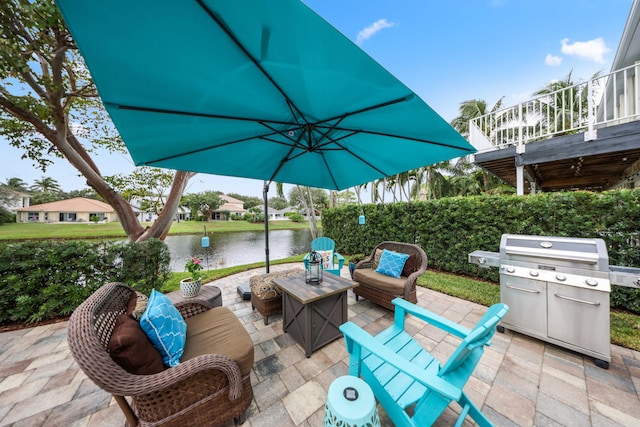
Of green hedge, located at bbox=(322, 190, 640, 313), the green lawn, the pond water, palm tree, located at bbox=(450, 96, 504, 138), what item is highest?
palm tree, located at bbox=(450, 96, 504, 138)

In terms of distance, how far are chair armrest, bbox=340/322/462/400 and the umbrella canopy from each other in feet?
5.78

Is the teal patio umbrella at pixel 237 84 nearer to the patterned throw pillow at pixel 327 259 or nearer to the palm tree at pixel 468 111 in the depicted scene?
the patterned throw pillow at pixel 327 259

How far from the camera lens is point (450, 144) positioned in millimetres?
2236

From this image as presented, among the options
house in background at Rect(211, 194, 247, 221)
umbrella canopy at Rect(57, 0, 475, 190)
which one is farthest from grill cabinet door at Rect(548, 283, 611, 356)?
house in background at Rect(211, 194, 247, 221)

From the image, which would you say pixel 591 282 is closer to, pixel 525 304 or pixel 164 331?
pixel 525 304

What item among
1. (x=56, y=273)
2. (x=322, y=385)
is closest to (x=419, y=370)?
(x=322, y=385)

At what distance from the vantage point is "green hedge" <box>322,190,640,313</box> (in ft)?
10.0

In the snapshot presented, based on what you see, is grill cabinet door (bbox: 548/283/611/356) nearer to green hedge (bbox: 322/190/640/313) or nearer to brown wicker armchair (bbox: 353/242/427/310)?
brown wicker armchair (bbox: 353/242/427/310)

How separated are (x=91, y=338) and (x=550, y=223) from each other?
5.88m

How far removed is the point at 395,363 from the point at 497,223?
441cm

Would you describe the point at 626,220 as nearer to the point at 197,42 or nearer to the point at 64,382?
the point at 197,42

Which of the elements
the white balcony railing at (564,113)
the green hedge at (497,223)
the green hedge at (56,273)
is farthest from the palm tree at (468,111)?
the green hedge at (56,273)

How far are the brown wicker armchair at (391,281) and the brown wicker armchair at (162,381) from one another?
1.92 metres

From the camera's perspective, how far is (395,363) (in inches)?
49.9
